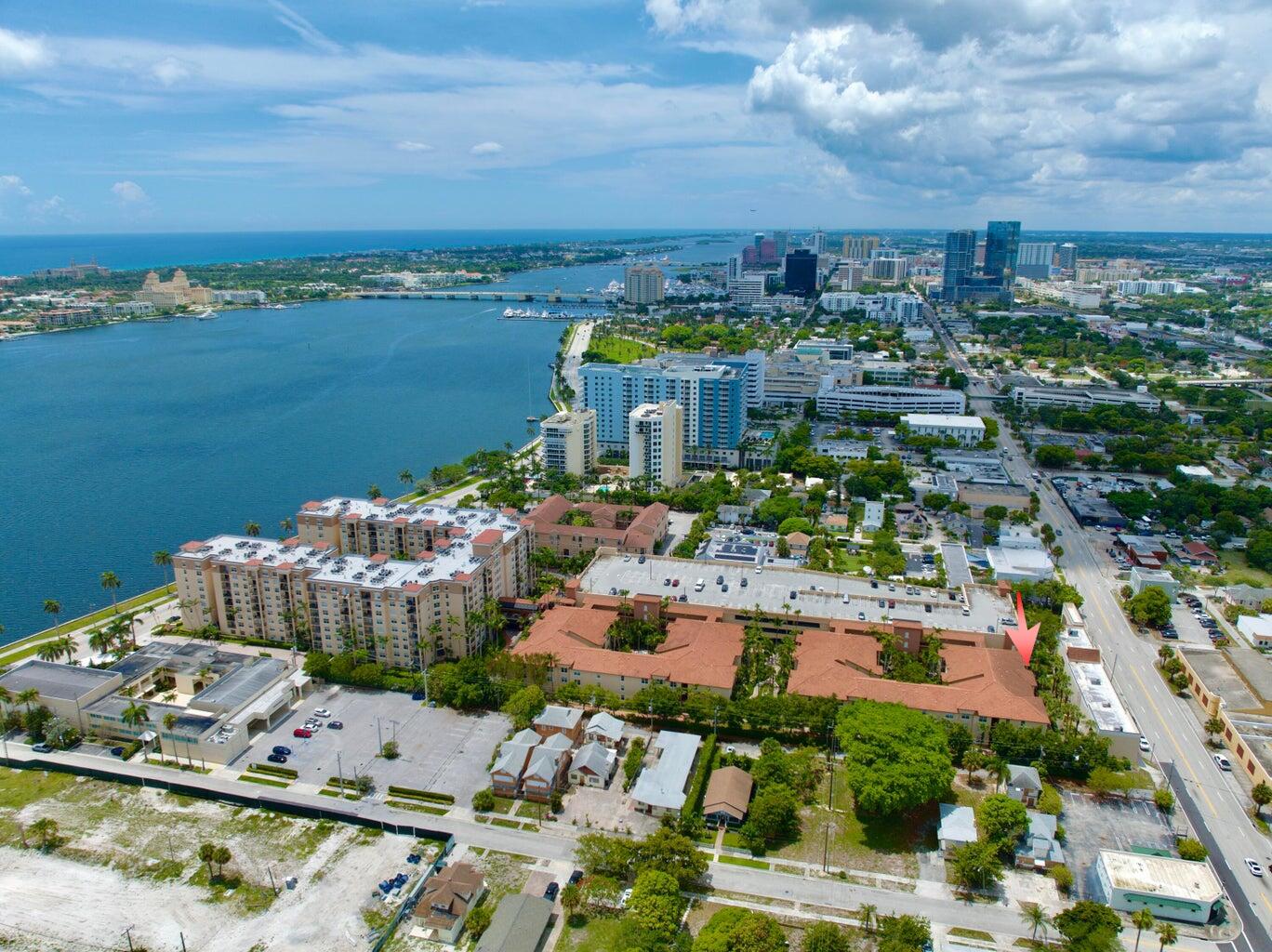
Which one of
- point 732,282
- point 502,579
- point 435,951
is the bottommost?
point 435,951

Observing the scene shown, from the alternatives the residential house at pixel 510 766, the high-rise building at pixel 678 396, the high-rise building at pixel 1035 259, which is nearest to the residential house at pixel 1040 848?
the residential house at pixel 510 766

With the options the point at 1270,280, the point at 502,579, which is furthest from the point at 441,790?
the point at 1270,280

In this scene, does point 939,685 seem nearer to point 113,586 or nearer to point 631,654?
point 631,654

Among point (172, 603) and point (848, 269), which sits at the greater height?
point (848, 269)

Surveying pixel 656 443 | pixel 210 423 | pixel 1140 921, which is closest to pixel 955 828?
pixel 1140 921

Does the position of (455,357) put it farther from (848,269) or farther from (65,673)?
(848,269)

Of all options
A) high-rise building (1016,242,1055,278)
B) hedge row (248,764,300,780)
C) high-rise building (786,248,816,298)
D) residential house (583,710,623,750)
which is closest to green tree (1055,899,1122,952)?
residential house (583,710,623,750)

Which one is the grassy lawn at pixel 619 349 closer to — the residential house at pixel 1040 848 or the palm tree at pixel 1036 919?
the residential house at pixel 1040 848

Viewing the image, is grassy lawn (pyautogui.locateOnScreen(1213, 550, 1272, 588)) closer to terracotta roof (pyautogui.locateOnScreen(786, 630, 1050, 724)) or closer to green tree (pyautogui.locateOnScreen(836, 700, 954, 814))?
terracotta roof (pyautogui.locateOnScreen(786, 630, 1050, 724))
